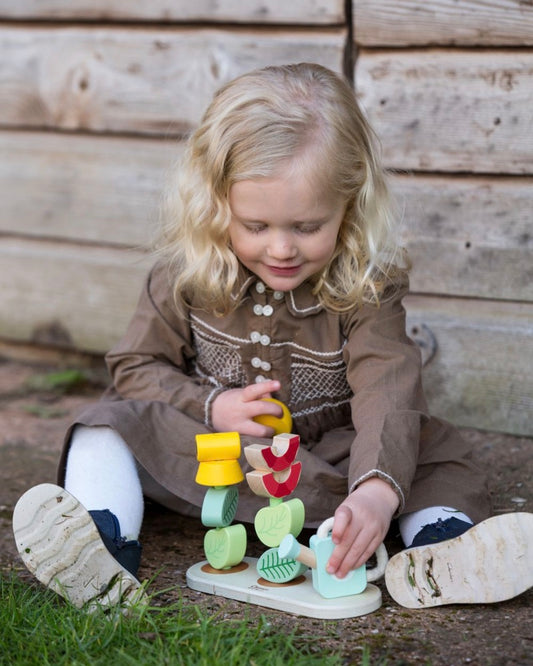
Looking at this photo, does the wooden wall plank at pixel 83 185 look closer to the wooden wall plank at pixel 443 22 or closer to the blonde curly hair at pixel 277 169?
the wooden wall plank at pixel 443 22

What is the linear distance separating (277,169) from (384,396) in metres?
0.49

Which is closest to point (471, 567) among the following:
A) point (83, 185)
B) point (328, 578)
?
point (328, 578)

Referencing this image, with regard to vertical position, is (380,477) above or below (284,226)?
below

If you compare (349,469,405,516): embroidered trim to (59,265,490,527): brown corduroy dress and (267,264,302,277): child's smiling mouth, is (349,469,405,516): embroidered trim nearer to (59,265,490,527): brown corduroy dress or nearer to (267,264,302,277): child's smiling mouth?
(59,265,490,527): brown corduroy dress

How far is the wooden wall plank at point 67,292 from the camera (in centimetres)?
334

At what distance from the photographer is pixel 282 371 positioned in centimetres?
220

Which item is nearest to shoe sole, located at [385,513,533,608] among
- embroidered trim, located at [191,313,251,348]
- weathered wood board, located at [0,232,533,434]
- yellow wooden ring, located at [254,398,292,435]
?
yellow wooden ring, located at [254,398,292,435]

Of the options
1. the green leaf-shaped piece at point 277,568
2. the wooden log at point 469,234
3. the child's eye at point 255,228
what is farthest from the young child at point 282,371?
the wooden log at point 469,234

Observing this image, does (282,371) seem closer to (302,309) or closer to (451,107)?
(302,309)

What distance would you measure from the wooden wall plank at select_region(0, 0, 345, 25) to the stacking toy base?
1.61 metres

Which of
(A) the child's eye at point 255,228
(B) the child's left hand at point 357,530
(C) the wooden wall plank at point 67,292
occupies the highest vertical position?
(A) the child's eye at point 255,228

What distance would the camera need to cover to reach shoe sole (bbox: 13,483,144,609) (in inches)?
69.1

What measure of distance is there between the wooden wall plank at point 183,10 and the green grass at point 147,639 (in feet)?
5.72

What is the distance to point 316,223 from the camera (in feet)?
6.44
